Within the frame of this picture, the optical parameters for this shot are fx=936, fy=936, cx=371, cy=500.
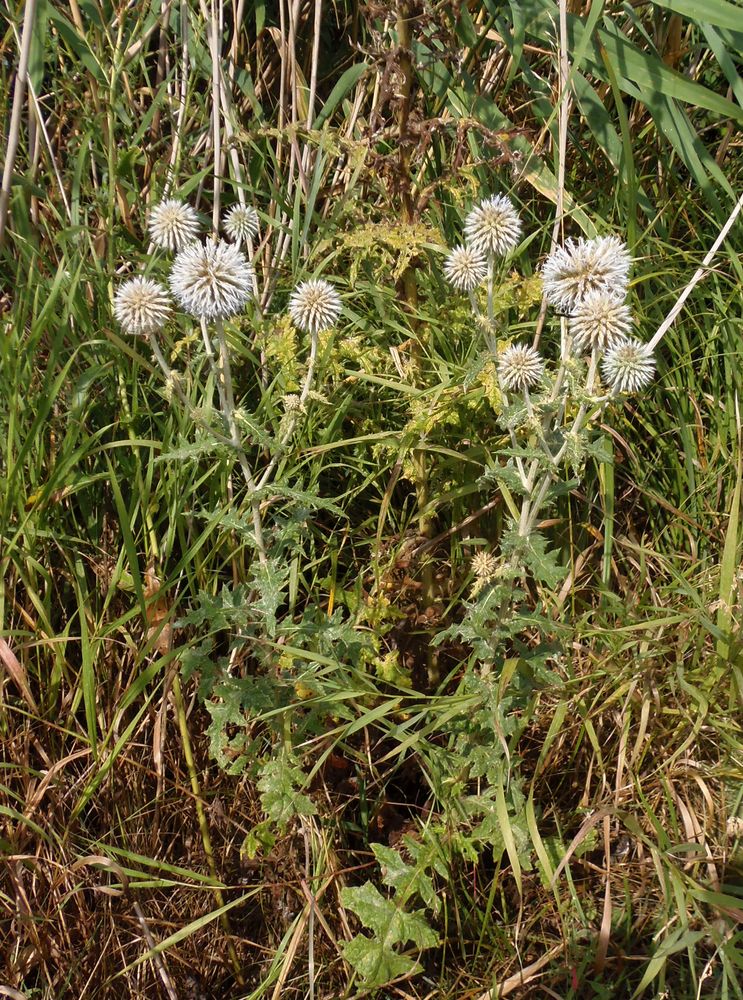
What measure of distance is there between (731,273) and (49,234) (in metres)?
1.99

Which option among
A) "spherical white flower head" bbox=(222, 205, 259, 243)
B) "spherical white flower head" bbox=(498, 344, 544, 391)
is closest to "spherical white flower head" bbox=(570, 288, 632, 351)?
"spherical white flower head" bbox=(498, 344, 544, 391)

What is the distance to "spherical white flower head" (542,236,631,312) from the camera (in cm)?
195

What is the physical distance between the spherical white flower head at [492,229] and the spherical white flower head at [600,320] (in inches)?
10.5

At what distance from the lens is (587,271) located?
77.2 inches

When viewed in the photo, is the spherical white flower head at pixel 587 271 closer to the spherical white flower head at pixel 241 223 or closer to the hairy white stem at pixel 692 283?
the hairy white stem at pixel 692 283

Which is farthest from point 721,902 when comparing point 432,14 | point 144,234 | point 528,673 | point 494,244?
point 144,234

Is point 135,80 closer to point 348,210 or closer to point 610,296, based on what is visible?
point 348,210

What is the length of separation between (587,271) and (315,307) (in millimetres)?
601

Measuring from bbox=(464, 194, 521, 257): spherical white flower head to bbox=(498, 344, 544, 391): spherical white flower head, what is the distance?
0.80 ft

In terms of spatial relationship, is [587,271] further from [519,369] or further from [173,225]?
[173,225]

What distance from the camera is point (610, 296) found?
191 cm

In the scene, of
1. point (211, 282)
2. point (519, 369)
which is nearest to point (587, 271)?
point (519, 369)

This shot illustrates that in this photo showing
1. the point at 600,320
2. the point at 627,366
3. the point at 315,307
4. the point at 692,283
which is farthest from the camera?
the point at 692,283

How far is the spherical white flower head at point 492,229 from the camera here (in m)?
2.10
